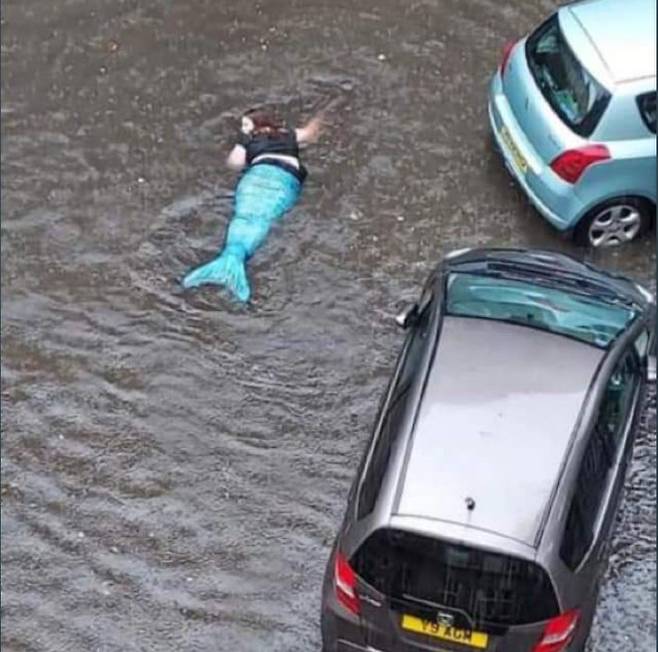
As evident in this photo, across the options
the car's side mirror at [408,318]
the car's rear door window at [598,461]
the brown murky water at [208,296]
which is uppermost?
the car's rear door window at [598,461]

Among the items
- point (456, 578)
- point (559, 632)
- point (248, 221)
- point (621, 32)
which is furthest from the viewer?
point (248, 221)

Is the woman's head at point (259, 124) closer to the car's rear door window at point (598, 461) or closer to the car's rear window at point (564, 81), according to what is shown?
the car's rear window at point (564, 81)

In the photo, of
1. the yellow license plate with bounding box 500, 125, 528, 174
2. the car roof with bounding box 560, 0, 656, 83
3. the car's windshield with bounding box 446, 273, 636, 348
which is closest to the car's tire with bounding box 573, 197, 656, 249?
the yellow license plate with bounding box 500, 125, 528, 174

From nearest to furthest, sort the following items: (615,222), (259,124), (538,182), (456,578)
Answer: (456,578) → (538,182) → (615,222) → (259,124)

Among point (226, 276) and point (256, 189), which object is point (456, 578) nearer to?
point (226, 276)

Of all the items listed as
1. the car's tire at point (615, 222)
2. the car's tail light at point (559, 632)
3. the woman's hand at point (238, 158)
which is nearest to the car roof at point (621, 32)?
the car's tire at point (615, 222)

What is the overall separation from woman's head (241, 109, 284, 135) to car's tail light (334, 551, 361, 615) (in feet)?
15.4

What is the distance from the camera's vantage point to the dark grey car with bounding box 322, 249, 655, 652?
23.3 ft

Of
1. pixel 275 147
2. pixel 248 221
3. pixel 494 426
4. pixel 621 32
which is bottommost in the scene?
pixel 248 221

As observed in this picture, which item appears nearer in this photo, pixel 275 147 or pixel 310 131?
pixel 275 147

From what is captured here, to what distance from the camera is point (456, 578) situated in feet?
23.5

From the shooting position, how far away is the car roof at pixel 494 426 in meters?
7.14

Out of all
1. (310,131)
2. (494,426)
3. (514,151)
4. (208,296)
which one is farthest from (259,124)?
(494,426)

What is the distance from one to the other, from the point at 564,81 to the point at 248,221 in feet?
8.19
